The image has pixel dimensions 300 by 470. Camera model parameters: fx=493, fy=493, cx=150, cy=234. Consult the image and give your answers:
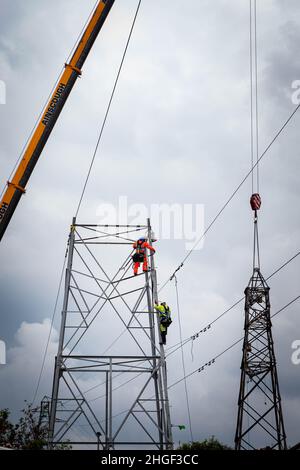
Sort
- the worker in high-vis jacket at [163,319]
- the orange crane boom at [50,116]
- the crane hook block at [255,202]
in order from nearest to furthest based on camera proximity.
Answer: the crane hook block at [255,202] → the orange crane boom at [50,116] → the worker in high-vis jacket at [163,319]

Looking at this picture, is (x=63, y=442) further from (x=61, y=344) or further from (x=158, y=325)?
(x=158, y=325)

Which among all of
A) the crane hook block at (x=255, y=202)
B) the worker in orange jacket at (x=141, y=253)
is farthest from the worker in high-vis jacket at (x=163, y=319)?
the crane hook block at (x=255, y=202)

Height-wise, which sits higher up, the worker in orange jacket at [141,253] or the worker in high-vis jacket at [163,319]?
the worker in orange jacket at [141,253]

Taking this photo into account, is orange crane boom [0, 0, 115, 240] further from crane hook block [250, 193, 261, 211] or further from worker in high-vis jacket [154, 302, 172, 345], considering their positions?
crane hook block [250, 193, 261, 211]

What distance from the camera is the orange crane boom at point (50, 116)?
56.5 ft

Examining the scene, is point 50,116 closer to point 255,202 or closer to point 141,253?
point 141,253

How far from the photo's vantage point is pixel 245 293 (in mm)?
23125

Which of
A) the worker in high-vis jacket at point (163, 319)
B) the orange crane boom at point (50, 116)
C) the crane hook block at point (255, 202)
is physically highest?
the orange crane boom at point (50, 116)

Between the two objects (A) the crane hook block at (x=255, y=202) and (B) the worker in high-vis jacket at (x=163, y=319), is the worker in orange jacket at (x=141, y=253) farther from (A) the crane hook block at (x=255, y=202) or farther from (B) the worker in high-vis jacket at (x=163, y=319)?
(A) the crane hook block at (x=255, y=202)

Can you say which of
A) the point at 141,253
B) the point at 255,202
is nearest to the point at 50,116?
the point at 141,253

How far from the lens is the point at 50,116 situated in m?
18.0

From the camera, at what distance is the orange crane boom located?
1723cm
